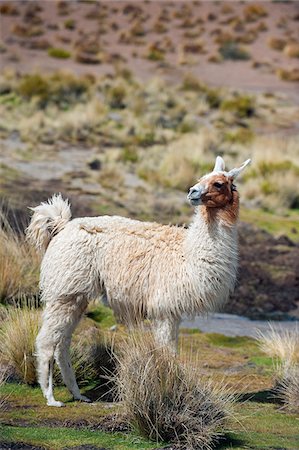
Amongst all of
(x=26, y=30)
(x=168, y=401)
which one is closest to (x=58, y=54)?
(x=26, y=30)

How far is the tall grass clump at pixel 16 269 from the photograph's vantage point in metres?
9.67

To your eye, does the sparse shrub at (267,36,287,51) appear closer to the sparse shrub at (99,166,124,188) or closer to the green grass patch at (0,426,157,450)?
the sparse shrub at (99,166,124,188)

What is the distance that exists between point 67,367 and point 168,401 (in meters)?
1.26

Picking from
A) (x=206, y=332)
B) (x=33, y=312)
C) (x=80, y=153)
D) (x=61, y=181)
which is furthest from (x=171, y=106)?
(x=33, y=312)

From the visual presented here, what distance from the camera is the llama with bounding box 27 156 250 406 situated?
286 inches

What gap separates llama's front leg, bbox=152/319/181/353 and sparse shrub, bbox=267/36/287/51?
38.5 meters

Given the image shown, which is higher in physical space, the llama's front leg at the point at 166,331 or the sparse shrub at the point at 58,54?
the sparse shrub at the point at 58,54

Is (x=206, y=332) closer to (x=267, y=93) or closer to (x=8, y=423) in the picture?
(x=8, y=423)

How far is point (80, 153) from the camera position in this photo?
20.7 meters

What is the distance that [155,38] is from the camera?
4706cm

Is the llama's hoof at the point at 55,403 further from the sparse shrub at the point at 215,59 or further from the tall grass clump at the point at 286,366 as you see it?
the sparse shrub at the point at 215,59

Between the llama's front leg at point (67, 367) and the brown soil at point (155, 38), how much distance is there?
25.3 meters

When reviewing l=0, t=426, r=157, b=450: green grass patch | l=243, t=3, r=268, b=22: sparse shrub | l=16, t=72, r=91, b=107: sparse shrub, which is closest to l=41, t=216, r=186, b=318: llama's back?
l=0, t=426, r=157, b=450: green grass patch

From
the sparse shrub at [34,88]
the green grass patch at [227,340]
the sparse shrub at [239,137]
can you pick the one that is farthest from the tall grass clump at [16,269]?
the sparse shrub at [34,88]
